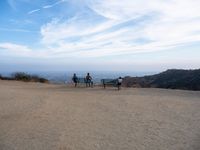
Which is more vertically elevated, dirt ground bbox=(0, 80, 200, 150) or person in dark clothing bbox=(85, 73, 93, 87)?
person in dark clothing bbox=(85, 73, 93, 87)

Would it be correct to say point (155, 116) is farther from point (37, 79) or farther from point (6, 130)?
point (37, 79)

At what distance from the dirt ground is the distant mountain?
11.3 m

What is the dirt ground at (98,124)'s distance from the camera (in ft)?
29.8

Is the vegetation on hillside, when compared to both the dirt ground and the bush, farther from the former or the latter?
the dirt ground

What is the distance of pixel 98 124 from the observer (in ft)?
37.4

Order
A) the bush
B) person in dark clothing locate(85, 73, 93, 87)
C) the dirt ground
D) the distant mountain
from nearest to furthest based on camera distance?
the dirt ground → person in dark clothing locate(85, 73, 93, 87) → the distant mountain → the bush

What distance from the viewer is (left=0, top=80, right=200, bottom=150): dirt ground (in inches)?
358

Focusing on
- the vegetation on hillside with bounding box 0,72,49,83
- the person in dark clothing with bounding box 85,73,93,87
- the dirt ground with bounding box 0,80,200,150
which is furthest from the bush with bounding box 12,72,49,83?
the dirt ground with bounding box 0,80,200,150

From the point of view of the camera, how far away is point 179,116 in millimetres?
12953

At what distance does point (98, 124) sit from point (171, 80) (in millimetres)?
22427

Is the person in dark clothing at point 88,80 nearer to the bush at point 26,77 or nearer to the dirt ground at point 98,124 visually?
the bush at point 26,77

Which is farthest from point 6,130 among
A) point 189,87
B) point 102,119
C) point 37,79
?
point 37,79

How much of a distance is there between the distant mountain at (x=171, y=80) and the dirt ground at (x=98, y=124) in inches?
445

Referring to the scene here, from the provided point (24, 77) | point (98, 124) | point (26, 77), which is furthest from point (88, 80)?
point (98, 124)
